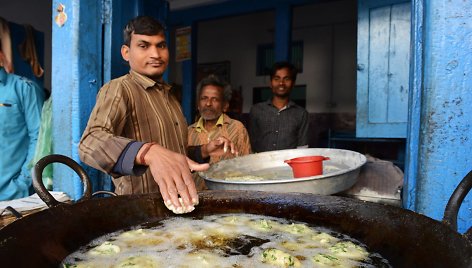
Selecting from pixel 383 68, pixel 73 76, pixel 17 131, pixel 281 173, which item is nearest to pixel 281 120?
pixel 383 68

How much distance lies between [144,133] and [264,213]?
0.86 m

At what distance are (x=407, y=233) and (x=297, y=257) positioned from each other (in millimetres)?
385

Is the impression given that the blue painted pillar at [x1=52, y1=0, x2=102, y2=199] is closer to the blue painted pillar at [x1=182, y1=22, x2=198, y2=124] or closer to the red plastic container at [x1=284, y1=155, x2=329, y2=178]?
the red plastic container at [x1=284, y1=155, x2=329, y2=178]

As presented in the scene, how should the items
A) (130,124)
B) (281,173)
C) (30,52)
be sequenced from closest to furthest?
(130,124), (281,173), (30,52)

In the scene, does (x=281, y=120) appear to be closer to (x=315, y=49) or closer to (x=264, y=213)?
(x=264, y=213)

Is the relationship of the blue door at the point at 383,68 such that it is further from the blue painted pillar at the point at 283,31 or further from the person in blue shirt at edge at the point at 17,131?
the person in blue shirt at edge at the point at 17,131

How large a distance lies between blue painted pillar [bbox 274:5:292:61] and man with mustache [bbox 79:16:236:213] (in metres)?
2.95

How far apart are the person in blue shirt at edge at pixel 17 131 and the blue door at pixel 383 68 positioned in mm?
3128

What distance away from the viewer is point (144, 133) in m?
2.04

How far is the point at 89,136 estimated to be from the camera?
154 cm

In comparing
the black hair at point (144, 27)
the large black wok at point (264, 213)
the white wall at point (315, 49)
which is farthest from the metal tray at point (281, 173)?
the white wall at point (315, 49)

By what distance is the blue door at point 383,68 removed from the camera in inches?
131

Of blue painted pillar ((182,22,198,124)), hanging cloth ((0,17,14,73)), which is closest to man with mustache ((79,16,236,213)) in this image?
hanging cloth ((0,17,14,73))

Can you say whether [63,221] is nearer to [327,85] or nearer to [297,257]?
[297,257]
